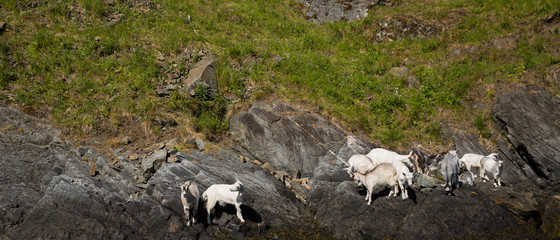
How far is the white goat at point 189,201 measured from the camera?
917cm

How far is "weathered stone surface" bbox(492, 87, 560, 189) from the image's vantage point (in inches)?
526

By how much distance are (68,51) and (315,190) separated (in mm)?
13667

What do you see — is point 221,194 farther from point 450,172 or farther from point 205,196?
point 450,172

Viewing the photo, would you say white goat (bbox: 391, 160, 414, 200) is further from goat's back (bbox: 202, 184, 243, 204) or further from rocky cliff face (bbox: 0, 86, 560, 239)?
goat's back (bbox: 202, 184, 243, 204)

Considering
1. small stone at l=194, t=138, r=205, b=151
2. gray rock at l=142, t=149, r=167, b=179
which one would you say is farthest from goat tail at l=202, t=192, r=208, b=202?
small stone at l=194, t=138, r=205, b=151

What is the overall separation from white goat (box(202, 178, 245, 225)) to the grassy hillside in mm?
4405

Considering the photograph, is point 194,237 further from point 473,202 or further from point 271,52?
point 271,52

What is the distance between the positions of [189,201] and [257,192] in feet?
7.76

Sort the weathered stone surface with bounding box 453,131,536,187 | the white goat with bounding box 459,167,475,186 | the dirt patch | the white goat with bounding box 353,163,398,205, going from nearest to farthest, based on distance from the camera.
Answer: the white goat with bounding box 353,163,398,205 < the white goat with bounding box 459,167,475,186 < the weathered stone surface with bounding box 453,131,536,187 < the dirt patch

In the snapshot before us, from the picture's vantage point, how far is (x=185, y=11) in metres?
22.0

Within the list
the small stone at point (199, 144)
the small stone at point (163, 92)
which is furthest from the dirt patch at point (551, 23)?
the small stone at point (163, 92)

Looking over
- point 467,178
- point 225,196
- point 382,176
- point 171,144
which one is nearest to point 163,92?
point 171,144

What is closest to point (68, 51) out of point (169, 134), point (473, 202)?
point (169, 134)

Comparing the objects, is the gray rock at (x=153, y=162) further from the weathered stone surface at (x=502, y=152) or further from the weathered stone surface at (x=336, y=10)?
the weathered stone surface at (x=336, y=10)
